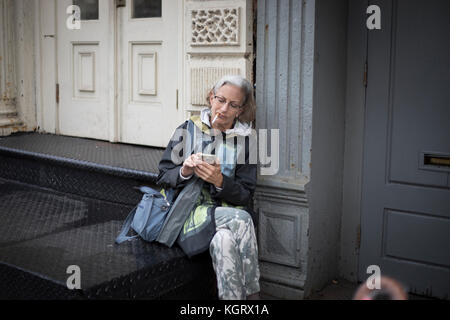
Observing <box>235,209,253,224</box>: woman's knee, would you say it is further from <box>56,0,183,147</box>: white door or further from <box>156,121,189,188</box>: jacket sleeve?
<box>56,0,183,147</box>: white door

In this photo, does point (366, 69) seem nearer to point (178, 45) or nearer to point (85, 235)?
point (178, 45)

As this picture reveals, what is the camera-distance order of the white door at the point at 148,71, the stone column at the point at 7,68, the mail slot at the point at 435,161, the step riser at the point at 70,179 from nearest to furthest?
the mail slot at the point at 435,161 → the step riser at the point at 70,179 → the white door at the point at 148,71 → the stone column at the point at 7,68

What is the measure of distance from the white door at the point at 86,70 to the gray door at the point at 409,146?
Result: 231 cm

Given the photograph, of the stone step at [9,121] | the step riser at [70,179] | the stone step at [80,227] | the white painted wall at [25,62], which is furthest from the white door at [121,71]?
the step riser at [70,179]

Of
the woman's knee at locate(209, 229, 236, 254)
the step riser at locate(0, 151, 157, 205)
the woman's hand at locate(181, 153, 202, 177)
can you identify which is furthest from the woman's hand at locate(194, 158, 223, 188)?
the step riser at locate(0, 151, 157, 205)

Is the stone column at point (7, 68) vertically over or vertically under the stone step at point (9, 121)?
over

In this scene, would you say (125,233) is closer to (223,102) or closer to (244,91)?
(223,102)

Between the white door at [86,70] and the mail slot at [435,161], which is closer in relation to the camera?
the mail slot at [435,161]

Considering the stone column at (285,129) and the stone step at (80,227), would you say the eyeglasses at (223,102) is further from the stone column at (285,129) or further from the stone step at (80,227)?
the stone step at (80,227)

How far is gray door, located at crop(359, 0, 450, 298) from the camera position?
11.3 feet

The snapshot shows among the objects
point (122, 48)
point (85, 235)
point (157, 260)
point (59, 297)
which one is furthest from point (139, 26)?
point (59, 297)

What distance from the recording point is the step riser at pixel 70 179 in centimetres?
404

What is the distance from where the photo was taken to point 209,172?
10.0 ft

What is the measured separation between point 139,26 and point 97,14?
518 millimetres
